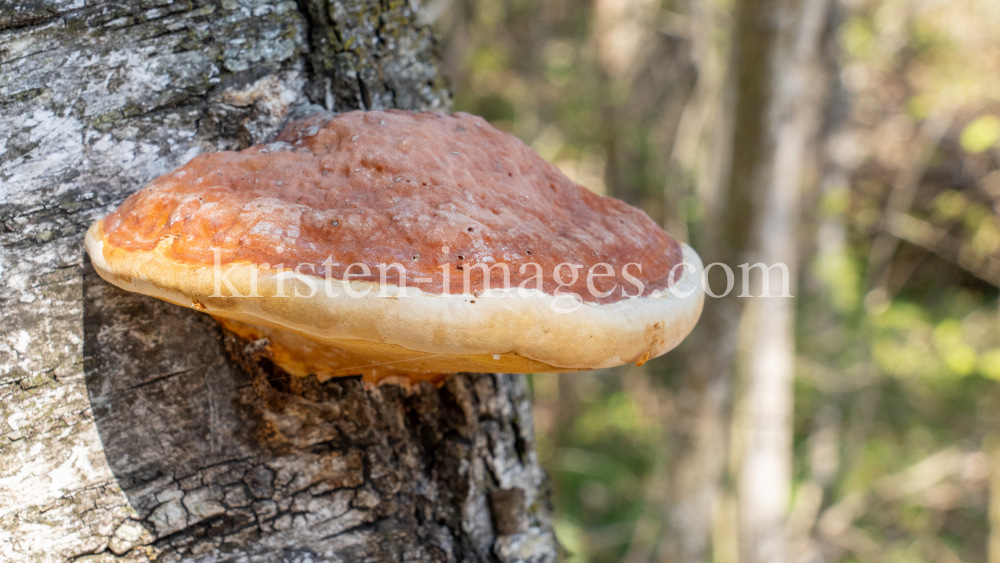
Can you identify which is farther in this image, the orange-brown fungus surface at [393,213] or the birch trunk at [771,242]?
the birch trunk at [771,242]

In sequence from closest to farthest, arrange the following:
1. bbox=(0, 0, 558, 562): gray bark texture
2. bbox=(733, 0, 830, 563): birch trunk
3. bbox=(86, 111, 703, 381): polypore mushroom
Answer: bbox=(86, 111, 703, 381): polypore mushroom → bbox=(0, 0, 558, 562): gray bark texture → bbox=(733, 0, 830, 563): birch trunk

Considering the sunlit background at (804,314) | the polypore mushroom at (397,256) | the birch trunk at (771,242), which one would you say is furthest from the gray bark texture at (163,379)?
the sunlit background at (804,314)

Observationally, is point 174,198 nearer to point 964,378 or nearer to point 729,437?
point 729,437

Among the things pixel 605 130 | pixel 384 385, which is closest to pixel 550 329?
pixel 384 385

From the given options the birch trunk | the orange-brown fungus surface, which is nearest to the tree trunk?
the birch trunk

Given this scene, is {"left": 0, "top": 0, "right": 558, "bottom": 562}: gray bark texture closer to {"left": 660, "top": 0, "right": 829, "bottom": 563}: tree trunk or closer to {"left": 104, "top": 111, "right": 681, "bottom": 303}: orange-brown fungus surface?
{"left": 104, "top": 111, "right": 681, "bottom": 303}: orange-brown fungus surface

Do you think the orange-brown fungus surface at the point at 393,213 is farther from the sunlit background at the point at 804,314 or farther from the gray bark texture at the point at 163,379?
the sunlit background at the point at 804,314

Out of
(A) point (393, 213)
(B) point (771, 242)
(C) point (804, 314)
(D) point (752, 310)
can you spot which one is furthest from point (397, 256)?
(C) point (804, 314)
